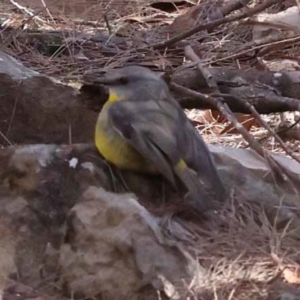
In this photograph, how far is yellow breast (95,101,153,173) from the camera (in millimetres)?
3246

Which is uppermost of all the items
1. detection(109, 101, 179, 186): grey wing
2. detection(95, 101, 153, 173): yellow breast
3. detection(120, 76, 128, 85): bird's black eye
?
detection(120, 76, 128, 85): bird's black eye

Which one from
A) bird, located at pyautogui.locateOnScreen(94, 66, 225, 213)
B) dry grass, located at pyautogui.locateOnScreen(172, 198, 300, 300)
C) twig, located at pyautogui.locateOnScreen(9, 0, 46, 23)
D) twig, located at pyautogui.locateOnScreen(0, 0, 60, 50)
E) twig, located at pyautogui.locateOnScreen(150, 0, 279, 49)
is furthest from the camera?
twig, located at pyautogui.locateOnScreen(9, 0, 46, 23)

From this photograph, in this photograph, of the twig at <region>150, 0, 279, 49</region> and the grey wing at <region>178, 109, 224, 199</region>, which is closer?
the grey wing at <region>178, 109, 224, 199</region>

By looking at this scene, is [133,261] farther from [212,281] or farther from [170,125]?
[170,125]

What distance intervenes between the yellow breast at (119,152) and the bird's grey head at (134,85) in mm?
213

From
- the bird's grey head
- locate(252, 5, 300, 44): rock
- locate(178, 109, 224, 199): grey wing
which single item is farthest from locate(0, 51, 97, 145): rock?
locate(252, 5, 300, 44): rock

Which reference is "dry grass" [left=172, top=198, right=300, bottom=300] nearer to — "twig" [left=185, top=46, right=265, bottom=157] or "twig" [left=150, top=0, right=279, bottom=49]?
"twig" [left=185, top=46, right=265, bottom=157]

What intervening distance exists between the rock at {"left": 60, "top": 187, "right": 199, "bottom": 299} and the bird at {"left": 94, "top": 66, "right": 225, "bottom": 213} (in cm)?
22

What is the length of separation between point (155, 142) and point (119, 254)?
493 mm

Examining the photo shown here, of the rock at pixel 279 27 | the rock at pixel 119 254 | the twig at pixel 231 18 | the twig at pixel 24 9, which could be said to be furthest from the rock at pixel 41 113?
the twig at pixel 24 9

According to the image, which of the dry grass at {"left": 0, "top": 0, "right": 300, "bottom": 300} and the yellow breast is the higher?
the yellow breast

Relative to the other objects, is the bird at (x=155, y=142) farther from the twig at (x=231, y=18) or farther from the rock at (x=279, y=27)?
the rock at (x=279, y=27)

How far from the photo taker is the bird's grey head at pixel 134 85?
346 cm

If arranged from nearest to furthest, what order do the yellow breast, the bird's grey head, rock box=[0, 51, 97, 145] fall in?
the yellow breast < the bird's grey head < rock box=[0, 51, 97, 145]
